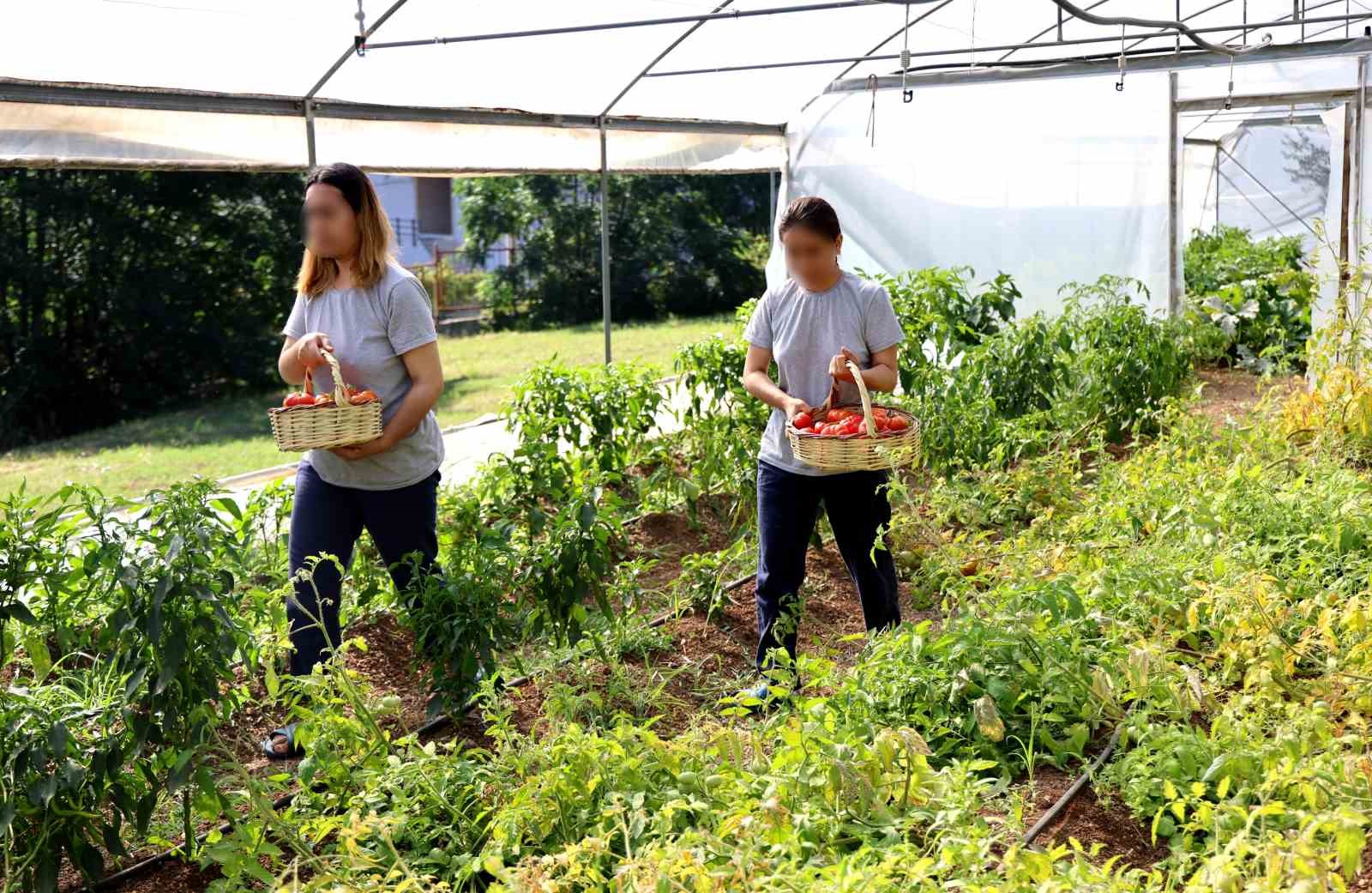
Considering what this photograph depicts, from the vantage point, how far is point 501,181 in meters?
20.2

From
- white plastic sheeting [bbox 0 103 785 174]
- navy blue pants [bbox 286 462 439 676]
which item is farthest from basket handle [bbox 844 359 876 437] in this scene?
white plastic sheeting [bbox 0 103 785 174]

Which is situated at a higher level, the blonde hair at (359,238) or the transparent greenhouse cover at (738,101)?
the transparent greenhouse cover at (738,101)

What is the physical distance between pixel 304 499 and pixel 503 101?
4.07 meters

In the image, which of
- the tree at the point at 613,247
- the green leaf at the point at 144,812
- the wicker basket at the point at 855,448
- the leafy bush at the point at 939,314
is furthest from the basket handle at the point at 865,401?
the tree at the point at 613,247

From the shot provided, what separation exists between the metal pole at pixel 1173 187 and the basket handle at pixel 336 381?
681 centimetres

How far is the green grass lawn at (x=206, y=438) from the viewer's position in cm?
920

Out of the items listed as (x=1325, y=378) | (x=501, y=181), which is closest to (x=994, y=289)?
(x=1325, y=378)

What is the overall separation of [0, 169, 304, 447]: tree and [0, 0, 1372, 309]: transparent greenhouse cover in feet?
18.7

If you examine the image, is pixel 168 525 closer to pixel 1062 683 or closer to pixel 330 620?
pixel 330 620

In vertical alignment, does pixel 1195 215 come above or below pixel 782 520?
above

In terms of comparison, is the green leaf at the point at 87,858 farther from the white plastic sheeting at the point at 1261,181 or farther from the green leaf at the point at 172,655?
the white plastic sheeting at the point at 1261,181

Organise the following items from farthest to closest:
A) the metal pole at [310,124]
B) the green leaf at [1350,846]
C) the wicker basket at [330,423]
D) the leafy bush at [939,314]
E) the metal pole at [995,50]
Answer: the metal pole at [995,50]
the leafy bush at [939,314]
the metal pole at [310,124]
the wicker basket at [330,423]
the green leaf at [1350,846]

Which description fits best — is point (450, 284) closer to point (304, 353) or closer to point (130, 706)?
point (304, 353)

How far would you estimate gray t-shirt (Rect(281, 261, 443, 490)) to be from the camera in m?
3.52
